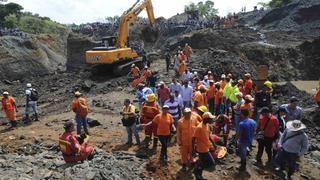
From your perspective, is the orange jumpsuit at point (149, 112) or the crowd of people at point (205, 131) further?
the orange jumpsuit at point (149, 112)

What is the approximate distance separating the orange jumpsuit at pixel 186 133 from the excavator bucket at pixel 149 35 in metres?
34.5

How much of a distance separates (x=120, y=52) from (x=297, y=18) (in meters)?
25.0

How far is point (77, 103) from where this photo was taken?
44.8ft

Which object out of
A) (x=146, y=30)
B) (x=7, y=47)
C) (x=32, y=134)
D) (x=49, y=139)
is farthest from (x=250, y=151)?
(x=146, y=30)

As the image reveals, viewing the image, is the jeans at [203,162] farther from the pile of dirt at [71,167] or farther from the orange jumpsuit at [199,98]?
the orange jumpsuit at [199,98]

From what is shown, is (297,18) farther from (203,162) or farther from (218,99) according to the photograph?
(203,162)

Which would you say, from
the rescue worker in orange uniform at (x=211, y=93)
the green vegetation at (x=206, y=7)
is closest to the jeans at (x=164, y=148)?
the rescue worker in orange uniform at (x=211, y=93)

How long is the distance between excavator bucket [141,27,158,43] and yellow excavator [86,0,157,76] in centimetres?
1440

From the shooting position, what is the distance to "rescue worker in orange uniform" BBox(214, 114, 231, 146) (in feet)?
38.7

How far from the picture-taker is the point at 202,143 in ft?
31.9

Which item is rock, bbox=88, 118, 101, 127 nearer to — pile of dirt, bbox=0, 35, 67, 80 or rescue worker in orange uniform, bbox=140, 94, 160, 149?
rescue worker in orange uniform, bbox=140, 94, 160, 149

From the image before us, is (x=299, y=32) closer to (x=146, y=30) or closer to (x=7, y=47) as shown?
(x=146, y=30)

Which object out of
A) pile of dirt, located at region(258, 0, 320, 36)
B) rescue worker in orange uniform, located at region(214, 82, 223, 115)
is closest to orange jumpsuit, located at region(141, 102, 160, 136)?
rescue worker in orange uniform, located at region(214, 82, 223, 115)

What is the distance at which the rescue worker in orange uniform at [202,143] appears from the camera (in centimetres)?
969
